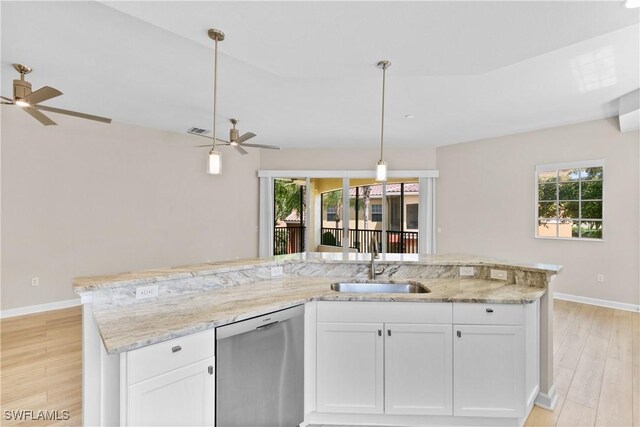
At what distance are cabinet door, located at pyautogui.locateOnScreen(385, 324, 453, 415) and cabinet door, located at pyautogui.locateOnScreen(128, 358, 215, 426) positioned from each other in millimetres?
1118

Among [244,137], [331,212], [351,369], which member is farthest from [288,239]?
[351,369]

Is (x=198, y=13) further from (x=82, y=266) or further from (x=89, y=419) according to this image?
(x=82, y=266)

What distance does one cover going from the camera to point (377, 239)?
689 cm

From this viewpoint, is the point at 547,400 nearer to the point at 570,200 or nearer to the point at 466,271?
the point at 466,271

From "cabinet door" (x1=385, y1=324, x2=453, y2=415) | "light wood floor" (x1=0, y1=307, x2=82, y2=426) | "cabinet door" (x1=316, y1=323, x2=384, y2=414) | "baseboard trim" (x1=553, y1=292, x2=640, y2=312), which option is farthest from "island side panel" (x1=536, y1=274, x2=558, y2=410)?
"baseboard trim" (x1=553, y1=292, x2=640, y2=312)

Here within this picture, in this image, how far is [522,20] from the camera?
1784 mm

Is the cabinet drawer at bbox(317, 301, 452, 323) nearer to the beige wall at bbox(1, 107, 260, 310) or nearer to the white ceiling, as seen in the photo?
the white ceiling

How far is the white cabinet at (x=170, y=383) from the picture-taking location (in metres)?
1.35

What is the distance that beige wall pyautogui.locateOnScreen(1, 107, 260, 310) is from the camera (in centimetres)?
414

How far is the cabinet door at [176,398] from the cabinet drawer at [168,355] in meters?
0.03

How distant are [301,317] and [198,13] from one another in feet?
6.18

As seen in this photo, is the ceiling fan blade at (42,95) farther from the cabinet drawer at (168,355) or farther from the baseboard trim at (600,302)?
the baseboard trim at (600,302)

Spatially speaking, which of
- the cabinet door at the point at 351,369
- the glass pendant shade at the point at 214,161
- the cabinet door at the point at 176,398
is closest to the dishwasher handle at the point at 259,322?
the cabinet door at the point at 176,398

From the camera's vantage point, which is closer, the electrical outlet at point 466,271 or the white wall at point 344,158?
the electrical outlet at point 466,271
